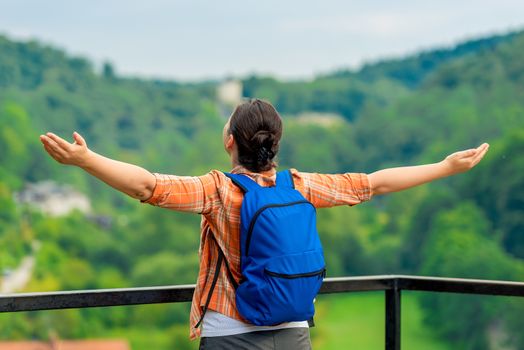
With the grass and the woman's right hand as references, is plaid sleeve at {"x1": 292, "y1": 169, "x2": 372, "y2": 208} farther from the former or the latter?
the grass

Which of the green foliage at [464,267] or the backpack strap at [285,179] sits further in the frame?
the green foliage at [464,267]

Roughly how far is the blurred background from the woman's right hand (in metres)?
Answer: 23.7

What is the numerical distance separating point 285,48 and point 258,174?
63.4 m

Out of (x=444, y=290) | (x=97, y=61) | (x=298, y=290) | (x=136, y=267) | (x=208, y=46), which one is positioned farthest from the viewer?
(x=208, y=46)

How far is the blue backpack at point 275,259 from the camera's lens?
1.56 metres

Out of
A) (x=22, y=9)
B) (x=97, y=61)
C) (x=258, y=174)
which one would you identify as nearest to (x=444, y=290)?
(x=258, y=174)

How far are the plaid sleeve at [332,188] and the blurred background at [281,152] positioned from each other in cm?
2330

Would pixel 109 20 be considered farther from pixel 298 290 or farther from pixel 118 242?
pixel 298 290

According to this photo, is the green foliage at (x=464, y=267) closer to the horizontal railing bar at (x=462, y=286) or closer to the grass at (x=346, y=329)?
the grass at (x=346, y=329)

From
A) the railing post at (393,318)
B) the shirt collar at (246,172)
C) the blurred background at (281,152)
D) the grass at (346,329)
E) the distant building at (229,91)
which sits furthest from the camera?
the distant building at (229,91)

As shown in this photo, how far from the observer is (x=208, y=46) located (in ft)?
205

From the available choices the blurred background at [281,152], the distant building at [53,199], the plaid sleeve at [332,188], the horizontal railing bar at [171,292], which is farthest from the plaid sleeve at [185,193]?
the distant building at [53,199]

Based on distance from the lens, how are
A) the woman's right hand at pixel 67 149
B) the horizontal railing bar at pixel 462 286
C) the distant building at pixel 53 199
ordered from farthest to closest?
1. the distant building at pixel 53 199
2. the horizontal railing bar at pixel 462 286
3. the woman's right hand at pixel 67 149

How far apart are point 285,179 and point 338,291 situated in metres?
0.63
